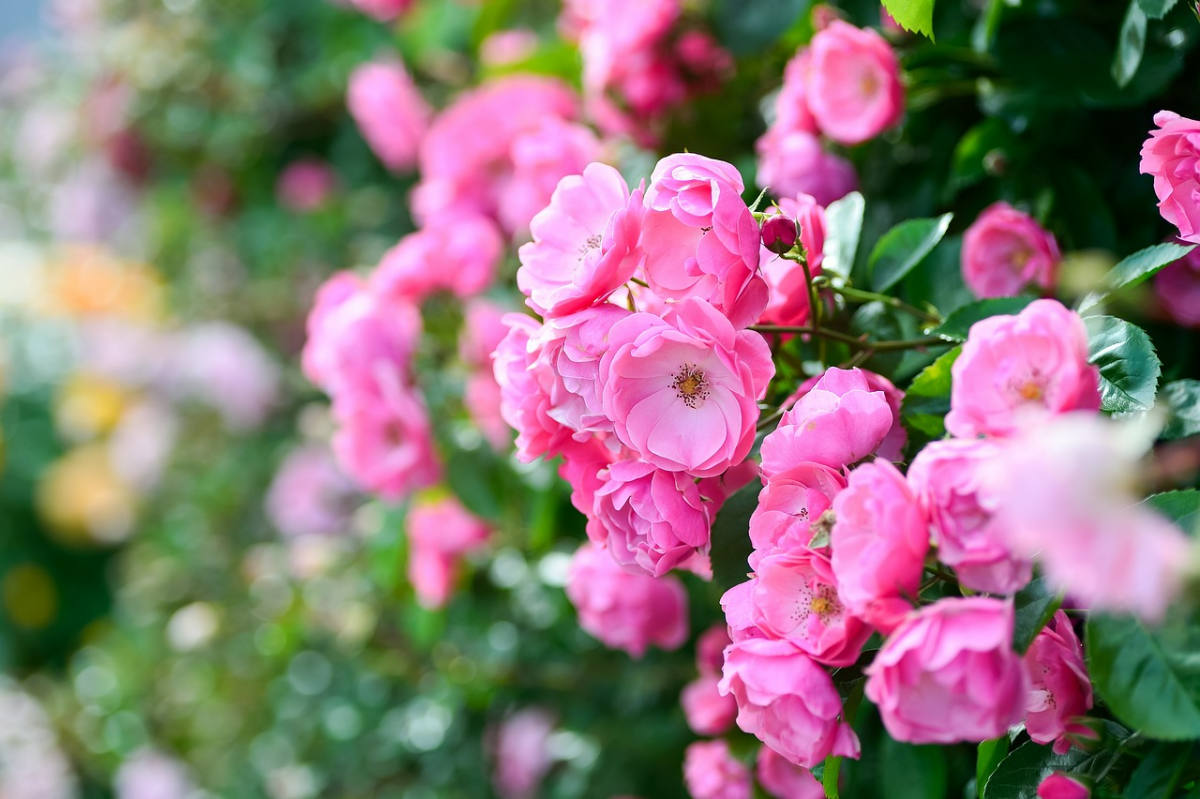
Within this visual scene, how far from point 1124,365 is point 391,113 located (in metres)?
0.97

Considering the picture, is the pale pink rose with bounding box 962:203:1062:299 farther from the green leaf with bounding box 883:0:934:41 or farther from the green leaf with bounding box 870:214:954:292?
the green leaf with bounding box 883:0:934:41

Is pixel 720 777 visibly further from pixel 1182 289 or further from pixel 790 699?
pixel 1182 289

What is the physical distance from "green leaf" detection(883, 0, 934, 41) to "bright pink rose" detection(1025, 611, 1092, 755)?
0.26 metres

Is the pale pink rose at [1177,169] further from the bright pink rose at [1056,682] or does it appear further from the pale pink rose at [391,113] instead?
the pale pink rose at [391,113]

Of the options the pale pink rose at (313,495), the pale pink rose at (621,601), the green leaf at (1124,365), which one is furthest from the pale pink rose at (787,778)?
the pale pink rose at (313,495)

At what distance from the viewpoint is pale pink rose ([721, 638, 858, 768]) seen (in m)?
0.36

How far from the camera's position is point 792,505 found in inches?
15.6

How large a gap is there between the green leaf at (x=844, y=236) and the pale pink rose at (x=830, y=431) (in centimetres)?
17

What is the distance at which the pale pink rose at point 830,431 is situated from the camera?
38cm

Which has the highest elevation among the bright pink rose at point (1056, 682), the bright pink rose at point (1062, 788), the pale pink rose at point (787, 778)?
the bright pink rose at point (1056, 682)

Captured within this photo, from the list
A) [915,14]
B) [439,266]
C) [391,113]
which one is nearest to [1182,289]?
[915,14]

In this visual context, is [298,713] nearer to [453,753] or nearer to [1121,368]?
[453,753]

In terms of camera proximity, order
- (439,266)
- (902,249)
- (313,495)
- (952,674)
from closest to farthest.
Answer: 1. (952,674)
2. (902,249)
3. (439,266)
4. (313,495)

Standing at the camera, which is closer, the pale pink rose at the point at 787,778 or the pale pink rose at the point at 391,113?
the pale pink rose at the point at 787,778
